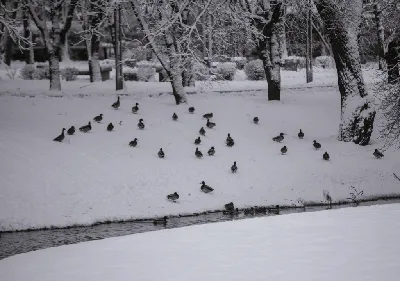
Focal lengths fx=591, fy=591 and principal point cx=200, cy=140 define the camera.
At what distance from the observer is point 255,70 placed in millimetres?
38125

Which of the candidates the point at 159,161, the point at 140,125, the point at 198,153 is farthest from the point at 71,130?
the point at 198,153

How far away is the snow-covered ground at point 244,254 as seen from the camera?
7582 mm

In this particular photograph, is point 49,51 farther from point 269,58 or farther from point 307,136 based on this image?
point 307,136

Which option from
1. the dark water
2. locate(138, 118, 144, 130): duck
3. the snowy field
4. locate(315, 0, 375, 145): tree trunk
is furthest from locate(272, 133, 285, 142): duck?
the dark water

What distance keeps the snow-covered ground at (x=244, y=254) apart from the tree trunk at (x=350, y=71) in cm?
1128

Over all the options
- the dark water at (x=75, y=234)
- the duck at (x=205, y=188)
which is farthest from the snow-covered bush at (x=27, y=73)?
the dark water at (x=75, y=234)

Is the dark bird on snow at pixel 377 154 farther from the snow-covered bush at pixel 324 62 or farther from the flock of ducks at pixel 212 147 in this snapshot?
the snow-covered bush at pixel 324 62

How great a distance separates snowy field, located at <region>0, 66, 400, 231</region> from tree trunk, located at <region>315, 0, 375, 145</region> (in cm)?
67

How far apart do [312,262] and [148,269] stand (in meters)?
2.21

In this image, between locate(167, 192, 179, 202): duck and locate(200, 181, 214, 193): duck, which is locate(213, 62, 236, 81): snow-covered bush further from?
locate(167, 192, 179, 202): duck

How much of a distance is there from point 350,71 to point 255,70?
672 inches

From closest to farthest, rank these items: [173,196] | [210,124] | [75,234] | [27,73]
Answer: [75,234], [173,196], [210,124], [27,73]

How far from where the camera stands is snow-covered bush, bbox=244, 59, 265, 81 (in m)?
38.1

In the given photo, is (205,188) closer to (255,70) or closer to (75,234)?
(75,234)
